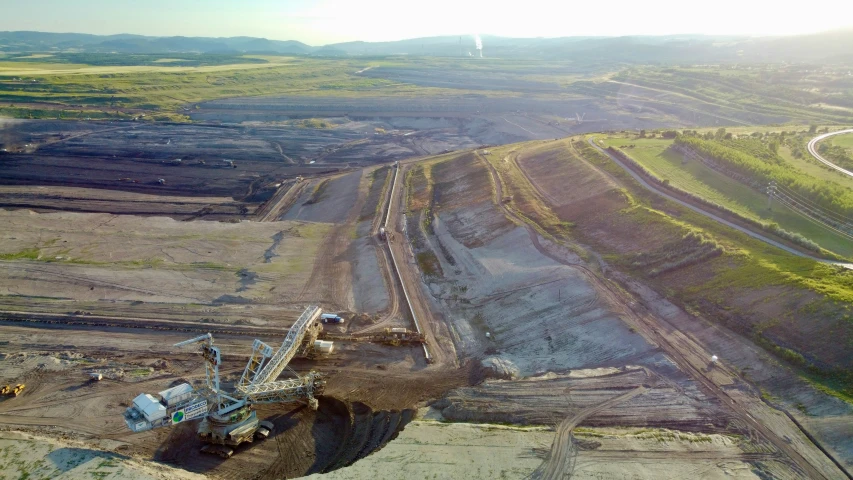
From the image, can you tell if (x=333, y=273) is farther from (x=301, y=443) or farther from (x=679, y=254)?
(x=679, y=254)

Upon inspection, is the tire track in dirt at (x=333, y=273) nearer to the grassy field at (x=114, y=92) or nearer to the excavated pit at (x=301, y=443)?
the excavated pit at (x=301, y=443)

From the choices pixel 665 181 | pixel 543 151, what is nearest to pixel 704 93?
pixel 543 151

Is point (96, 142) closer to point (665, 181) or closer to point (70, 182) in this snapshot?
point (70, 182)

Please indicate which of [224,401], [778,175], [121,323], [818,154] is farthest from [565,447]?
[818,154]

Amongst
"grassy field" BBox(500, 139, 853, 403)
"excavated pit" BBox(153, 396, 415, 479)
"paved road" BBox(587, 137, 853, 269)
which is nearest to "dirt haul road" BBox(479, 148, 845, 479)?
"grassy field" BBox(500, 139, 853, 403)

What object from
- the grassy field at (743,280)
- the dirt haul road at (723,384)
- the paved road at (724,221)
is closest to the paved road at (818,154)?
the paved road at (724,221)
